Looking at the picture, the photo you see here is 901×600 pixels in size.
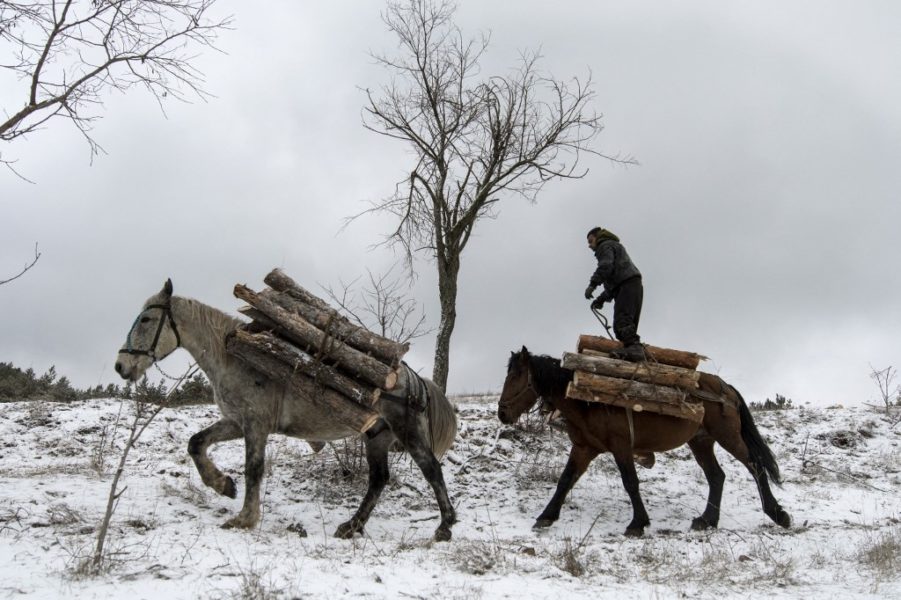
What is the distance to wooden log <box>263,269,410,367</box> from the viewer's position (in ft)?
22.6

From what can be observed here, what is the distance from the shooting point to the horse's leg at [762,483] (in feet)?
25.3

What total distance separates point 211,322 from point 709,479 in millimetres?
6404

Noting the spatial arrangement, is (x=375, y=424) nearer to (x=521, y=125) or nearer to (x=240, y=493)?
(x=240, y=493)

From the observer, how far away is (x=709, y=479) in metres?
8.15

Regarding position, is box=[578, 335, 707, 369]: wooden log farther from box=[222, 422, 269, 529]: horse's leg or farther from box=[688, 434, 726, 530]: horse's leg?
box=[222, 422, 269, 529]: horse's leg

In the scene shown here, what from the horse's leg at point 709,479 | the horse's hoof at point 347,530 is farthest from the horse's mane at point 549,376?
the horse's hoof at point 347,530

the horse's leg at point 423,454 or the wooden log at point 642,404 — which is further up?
the wooden log at point 642,404

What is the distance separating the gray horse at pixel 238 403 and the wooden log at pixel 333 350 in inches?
18.5

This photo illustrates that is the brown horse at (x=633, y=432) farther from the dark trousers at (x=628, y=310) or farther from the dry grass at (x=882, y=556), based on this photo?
the dry grass at (x=882, y=556)

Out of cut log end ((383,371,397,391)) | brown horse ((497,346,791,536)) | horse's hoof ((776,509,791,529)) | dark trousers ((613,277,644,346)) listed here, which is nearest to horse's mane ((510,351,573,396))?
brown horse ((497,346,791,536))

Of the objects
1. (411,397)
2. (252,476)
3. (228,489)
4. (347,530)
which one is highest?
(411,397)

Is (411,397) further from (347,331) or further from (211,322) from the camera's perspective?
(211,322)

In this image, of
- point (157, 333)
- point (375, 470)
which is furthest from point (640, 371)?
point (157, 333)

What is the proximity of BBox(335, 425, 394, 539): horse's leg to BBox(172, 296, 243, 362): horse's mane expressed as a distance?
197 centimetres
